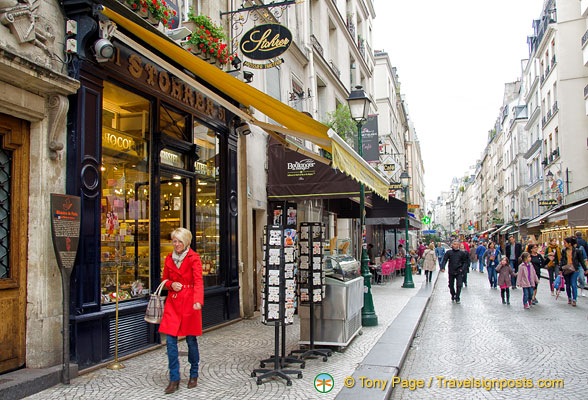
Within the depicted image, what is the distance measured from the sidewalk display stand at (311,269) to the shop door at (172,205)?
2680mm

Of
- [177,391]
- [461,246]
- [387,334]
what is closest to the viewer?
[177,391]

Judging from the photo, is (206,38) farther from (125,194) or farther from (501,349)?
(501,349)

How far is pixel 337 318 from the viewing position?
275 inches

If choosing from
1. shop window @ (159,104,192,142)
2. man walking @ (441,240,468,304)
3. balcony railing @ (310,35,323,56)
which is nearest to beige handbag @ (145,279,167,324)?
shop window @ (159,104,192,142)

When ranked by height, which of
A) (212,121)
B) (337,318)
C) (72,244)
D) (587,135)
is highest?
(587,135)

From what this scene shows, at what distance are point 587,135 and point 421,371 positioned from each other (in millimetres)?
29862

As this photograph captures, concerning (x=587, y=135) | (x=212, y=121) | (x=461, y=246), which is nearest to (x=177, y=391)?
(x=212, y=121)

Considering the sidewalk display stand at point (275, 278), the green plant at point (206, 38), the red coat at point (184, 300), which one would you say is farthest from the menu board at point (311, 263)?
the green plant at point (206, 38)

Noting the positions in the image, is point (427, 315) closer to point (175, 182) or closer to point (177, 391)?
point (175, 182)

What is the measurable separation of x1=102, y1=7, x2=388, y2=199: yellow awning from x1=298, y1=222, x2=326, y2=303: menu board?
102cm

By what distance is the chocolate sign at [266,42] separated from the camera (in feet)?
28.2

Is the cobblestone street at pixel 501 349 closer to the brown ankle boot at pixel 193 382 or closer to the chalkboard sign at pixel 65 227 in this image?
the brown ankle boot at pixel 193 382

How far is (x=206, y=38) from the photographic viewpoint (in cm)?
861

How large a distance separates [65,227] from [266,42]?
5.09m
